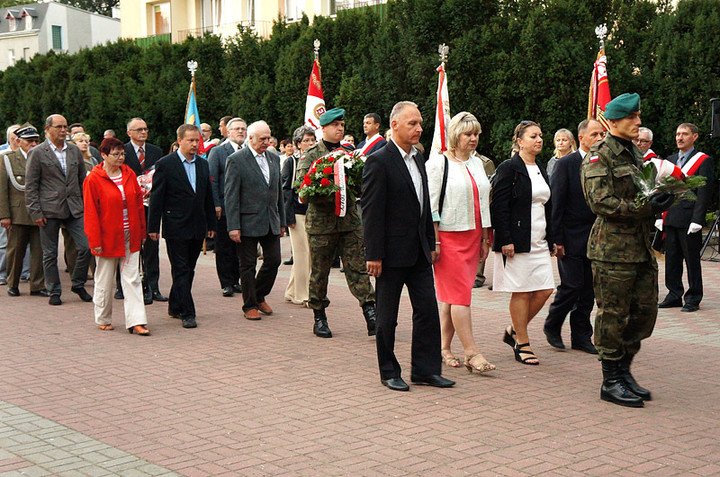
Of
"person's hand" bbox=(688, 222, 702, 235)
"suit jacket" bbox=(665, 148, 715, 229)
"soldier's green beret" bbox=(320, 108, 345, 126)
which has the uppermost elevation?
"soldier's green beret" bbox=(320, 108, 345, 126)

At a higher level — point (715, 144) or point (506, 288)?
point (715, 144)

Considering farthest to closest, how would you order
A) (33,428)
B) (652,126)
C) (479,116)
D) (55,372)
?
(479,116)
(652,126)
(55,372)
(33,428)

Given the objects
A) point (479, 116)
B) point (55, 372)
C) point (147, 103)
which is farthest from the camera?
point (147, 103)

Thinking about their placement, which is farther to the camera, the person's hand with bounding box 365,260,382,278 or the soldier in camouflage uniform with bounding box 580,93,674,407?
the person's hand with bounding box 365,260,382,278

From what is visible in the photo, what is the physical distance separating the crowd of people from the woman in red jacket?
0.02 metres

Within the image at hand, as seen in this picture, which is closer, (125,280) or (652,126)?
(125,280)

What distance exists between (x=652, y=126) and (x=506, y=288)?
454 inches

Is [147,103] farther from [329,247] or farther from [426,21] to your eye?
[329,247]

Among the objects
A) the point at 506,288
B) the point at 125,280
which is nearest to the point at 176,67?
the point at 125,280

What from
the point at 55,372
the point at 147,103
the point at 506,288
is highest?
the point at 147,103

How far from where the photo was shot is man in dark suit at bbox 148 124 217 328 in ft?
32.5

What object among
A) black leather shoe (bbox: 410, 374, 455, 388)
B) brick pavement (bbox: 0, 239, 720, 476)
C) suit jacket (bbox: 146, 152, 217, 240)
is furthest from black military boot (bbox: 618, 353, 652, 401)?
suit jacket (bbox: 146, 152, 217, 240)

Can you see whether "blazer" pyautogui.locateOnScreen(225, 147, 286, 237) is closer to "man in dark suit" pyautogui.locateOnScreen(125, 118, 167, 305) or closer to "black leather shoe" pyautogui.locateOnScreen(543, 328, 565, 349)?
"man in dark suit" pyautogui.locateOnScreen(125, 118, 167, 305)

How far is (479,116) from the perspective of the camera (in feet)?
65.1
